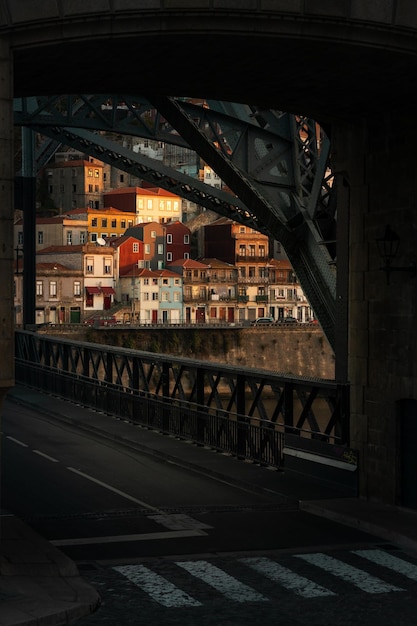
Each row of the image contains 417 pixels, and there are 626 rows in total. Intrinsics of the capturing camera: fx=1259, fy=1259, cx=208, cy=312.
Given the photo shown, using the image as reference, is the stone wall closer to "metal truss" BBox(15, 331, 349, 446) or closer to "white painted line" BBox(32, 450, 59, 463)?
"metal truss" BBox(15, 331, 349, 446)

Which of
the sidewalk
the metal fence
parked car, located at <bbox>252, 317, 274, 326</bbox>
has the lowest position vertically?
the sidewalk

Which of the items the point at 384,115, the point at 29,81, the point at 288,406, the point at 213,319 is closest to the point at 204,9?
the point at 29,81

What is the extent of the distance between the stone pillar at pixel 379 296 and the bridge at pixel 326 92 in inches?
1.0

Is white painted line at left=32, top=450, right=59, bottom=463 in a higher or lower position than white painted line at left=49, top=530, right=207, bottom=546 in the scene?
higher

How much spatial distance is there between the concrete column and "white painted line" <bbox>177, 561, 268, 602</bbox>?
Answer: 359 centimetres

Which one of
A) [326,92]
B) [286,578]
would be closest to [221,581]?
[286,578]

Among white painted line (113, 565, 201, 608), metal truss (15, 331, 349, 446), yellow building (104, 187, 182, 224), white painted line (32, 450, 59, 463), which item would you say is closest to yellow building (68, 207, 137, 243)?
yellow building (104, 187, 182, 224)

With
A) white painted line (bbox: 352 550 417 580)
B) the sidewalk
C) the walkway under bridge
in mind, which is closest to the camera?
the sidewalk

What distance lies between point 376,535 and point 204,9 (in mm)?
8500

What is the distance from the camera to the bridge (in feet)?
51.1

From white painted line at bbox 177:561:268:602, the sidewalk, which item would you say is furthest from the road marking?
white painted line at bbox 177:561:268:602

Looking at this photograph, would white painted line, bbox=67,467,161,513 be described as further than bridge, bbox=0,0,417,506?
Yes

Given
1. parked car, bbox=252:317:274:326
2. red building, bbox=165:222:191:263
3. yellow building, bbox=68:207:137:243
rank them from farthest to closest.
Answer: yellow building, bbox=68:207:137:243
red building, bbox=165:222:191:263
parked car, bbox=252:317:274:326

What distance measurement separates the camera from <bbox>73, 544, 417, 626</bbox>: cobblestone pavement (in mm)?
14391
